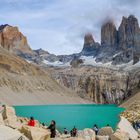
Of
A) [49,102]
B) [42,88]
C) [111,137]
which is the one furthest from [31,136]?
[42,88]

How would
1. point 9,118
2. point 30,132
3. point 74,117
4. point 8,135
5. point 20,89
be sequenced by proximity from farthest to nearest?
point 20,89 < point 74,117 < point 9,118 < point 30,132 < point 8,135

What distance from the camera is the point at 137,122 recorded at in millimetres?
37156

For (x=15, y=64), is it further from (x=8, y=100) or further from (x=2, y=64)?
(x=8, y=100)

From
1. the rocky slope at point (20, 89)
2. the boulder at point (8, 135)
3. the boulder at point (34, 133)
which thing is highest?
the boulder at point (8, 135)

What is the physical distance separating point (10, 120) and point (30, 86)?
6619 inches

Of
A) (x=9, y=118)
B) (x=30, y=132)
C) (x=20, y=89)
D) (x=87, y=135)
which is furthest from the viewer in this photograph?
(x=20, y=89)

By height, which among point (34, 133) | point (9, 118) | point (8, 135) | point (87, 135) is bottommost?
point (87, 135)

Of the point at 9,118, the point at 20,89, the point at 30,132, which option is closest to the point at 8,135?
the point at 30,132

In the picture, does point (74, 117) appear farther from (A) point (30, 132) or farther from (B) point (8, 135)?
(B) point (8, 135)

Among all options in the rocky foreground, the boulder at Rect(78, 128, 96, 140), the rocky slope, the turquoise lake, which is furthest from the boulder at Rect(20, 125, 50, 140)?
the rocky slope

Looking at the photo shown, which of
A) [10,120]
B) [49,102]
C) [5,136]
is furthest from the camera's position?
[49,102]

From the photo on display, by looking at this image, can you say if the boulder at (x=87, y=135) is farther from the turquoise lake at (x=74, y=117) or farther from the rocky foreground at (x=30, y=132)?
the turquoise lake at (x=74, y=117)

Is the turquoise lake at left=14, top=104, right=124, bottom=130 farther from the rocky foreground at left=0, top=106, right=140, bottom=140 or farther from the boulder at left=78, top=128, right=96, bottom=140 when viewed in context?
the boulder at left=78, top=128, right=96, bottom=140

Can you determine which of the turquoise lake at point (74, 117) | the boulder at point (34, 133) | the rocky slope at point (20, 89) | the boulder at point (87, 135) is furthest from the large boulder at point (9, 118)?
the rocky slope at point (20, 89)
